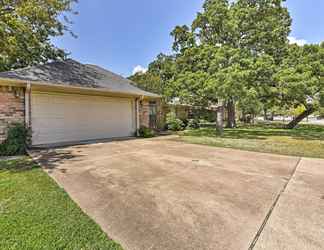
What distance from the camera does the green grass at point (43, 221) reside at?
200cm

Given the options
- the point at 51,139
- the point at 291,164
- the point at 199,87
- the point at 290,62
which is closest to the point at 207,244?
the point at 291,164

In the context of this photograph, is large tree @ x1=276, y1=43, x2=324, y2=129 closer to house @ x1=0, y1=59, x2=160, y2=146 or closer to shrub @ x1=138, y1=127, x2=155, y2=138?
house @ x1=0, y1=59, x2=160, y2=146

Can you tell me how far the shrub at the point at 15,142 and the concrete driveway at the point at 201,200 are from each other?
185 cm

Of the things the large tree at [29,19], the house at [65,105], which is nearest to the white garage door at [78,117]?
the house at [65,105]

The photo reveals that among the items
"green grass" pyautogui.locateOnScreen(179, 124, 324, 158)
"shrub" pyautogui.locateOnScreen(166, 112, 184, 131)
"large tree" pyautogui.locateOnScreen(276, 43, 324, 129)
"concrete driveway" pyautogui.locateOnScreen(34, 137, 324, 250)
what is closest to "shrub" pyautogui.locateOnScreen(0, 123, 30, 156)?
"concrete driveway" pyautogui.locateOnScreen(34, 137, 324, 250)

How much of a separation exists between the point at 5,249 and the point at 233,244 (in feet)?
7.59

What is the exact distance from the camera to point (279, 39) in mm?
13352

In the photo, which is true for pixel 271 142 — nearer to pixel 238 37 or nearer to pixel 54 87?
pixel 238 37

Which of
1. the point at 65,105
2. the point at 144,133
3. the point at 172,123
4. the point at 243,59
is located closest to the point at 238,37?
the point at 243,59

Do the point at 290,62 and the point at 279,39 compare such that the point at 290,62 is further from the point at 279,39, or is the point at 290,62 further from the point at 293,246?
the point at 293,246

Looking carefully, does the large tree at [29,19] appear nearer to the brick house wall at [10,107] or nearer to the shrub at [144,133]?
the brick house wall at [10,107]

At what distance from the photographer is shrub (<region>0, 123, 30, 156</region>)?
21.4 feet

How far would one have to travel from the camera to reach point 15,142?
665cm

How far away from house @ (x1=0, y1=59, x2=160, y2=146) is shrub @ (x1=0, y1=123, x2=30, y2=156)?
1.27ft
